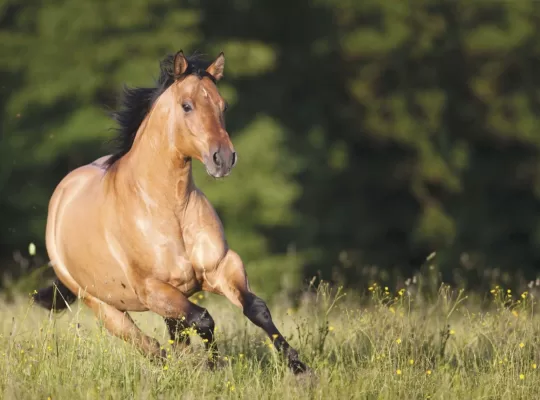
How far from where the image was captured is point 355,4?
93.0 ft

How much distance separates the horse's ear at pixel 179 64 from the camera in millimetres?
6406

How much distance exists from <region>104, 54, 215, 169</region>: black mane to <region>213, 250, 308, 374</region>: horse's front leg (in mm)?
A: 1126

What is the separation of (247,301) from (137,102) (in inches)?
62.4

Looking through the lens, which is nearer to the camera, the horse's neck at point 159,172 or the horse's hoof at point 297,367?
the horse's hoof at point 297,367

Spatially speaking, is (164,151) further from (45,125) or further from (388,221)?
(388,221)

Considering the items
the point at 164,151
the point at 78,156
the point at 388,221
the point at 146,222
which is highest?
the point at 164,151

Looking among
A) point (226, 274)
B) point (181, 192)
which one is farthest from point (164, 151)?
point (226, 274)

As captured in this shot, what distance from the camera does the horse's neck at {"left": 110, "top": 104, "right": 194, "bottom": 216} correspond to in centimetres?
650

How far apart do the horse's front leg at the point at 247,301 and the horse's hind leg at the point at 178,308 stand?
0.64 feet

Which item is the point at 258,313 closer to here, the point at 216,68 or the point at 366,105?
the point at 216,68

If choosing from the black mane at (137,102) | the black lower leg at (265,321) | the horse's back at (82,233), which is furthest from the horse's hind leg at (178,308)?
the black mane at (137,102)

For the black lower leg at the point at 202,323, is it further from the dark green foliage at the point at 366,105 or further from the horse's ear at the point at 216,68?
the dark green foliage at the point at 366,105

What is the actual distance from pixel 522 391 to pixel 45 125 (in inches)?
663

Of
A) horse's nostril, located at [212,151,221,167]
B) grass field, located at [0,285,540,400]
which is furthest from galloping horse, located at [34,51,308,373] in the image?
grass field, located at [0,285,540,400]
